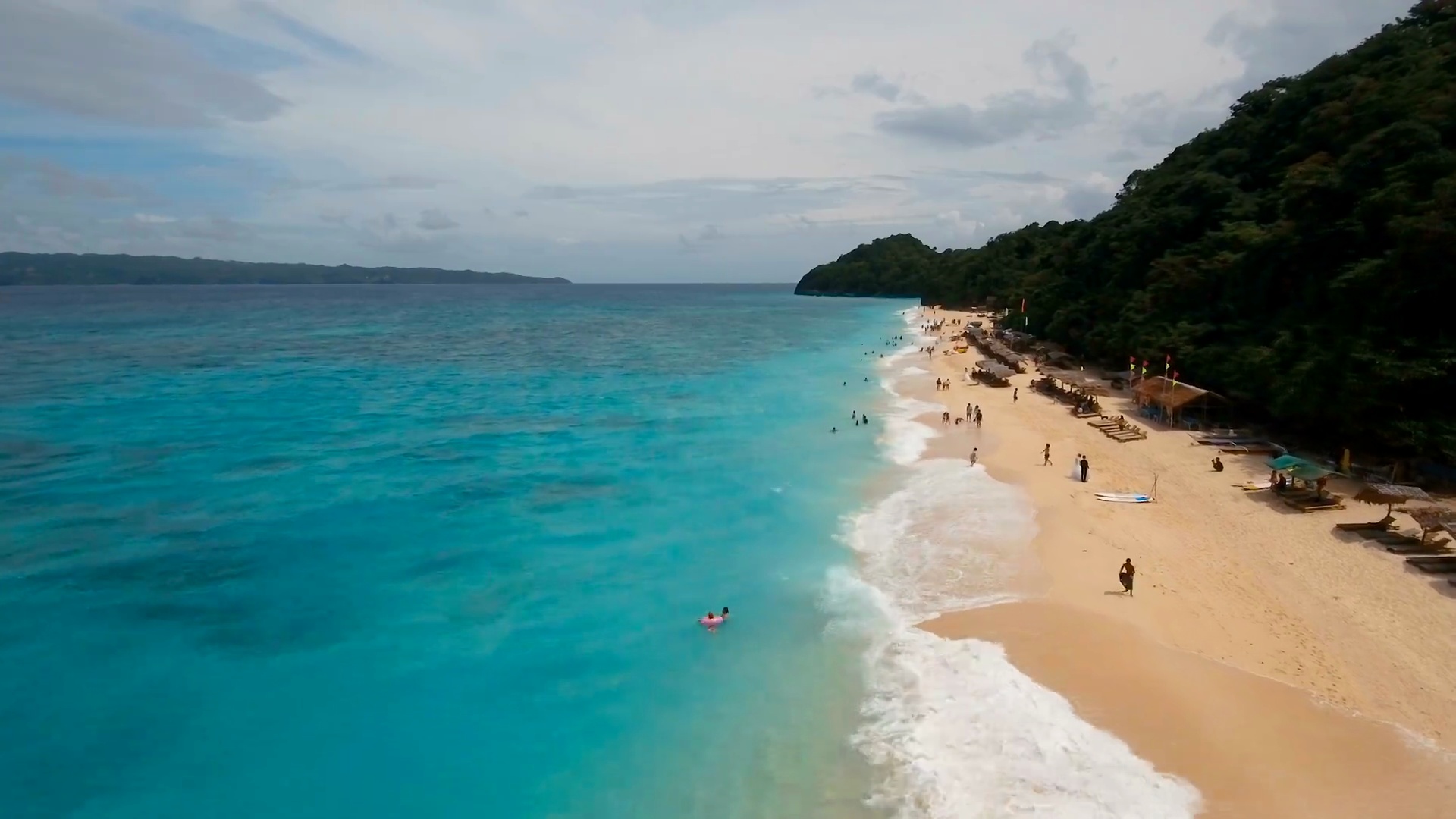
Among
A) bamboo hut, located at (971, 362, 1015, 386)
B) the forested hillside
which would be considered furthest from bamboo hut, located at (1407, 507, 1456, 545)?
bamboo hut, located at (971, 362, 1015, 386)

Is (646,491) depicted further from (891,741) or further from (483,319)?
(483,319)

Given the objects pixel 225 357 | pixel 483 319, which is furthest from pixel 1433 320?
pixel 483 319

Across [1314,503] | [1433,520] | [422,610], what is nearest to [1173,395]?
[1314,503]

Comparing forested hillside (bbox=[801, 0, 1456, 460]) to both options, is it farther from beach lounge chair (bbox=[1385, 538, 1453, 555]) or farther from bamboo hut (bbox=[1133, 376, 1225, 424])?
beach lounge chair (bbox=[1385, 538, 1453, 555])

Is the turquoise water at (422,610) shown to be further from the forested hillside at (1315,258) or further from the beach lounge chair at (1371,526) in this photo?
the forested hillside at (1315,258)

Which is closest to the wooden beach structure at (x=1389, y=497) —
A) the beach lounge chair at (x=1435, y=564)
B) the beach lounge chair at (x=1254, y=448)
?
the beach lounge chair at (x=1435, y=564)

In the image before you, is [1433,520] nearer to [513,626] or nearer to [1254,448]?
[1254,448]
